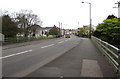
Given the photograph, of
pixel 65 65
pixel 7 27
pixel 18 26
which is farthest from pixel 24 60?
pixel 18 26

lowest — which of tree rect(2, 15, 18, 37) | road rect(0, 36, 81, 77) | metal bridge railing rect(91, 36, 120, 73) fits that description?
road rect(0, 36, 81, 77)

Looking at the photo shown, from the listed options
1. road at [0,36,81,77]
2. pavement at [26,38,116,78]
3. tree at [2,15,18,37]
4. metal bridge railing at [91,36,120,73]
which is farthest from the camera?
tree at [2,15,18,37]

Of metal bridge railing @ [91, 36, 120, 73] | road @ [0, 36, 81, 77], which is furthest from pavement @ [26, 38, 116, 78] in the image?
road @ [0, 36, 81, 77]

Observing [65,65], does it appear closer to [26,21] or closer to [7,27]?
[7,27]

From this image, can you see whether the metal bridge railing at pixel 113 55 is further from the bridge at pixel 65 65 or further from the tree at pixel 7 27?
the tree at pixel 7 27

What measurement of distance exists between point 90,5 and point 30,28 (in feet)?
67.5

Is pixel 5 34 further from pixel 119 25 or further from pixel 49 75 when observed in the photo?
pixel 49 75

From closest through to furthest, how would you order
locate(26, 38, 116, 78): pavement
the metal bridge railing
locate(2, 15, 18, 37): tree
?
the metal bridge railing < locate(26, 38, 116, 78): pavement < locate(2, 15, 18, 37): tree

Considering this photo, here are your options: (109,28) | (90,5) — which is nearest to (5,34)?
(109,28)

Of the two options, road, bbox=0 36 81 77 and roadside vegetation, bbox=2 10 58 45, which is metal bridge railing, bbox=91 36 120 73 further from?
roadside vegetation, bbox=2 10 58 45

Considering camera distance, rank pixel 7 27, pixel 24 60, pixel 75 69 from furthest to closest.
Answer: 1. pixel 7 27
2. pixel 24 60
3. pixel 75 69

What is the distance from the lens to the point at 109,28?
20.9m

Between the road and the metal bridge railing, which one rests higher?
the metal bridge railing

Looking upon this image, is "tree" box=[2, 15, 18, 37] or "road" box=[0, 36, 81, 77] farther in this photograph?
"tree" box=[2, 15, 18, 37]
